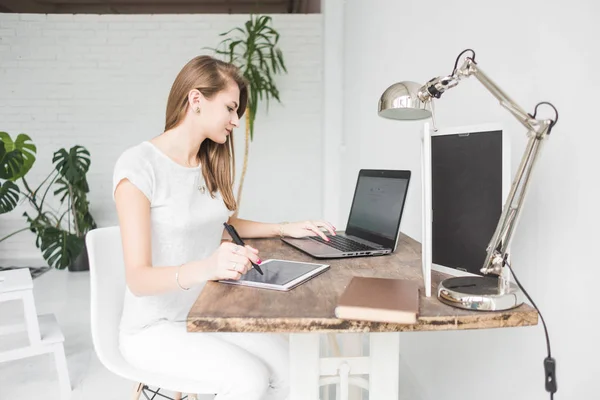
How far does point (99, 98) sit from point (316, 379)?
4458 millimetres

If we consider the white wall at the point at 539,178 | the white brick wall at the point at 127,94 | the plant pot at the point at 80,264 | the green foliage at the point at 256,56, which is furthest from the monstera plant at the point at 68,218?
the white wall at the point at 539,178

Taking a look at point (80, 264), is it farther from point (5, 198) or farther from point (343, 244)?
point (343, 244)

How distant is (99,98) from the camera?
4.73 m

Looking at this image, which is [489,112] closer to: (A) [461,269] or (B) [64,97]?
(A) [461,269]

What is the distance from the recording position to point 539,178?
1079 millimetres

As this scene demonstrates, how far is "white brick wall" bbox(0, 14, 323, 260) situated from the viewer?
464 cm

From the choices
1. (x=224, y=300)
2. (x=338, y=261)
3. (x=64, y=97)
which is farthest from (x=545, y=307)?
(x=64, y=97)

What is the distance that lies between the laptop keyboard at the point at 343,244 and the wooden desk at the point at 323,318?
0.08 m

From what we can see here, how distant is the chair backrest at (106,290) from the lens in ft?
4.25

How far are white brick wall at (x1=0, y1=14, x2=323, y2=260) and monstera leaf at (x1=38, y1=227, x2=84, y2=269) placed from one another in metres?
0.90

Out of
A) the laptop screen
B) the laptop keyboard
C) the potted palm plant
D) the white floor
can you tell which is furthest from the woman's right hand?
the potted palm plant

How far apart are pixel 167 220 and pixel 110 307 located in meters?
0.32

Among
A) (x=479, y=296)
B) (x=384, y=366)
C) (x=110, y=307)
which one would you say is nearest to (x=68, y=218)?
(x=110, y=307)

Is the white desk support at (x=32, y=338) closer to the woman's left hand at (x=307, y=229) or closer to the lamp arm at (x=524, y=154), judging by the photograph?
the woman's left hand at (x=307, y=229)
